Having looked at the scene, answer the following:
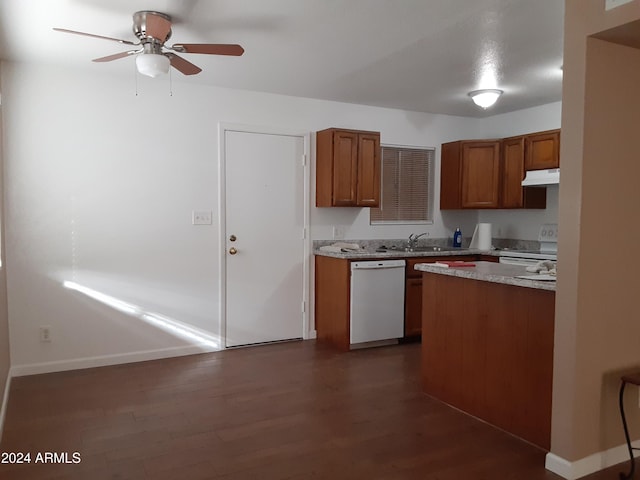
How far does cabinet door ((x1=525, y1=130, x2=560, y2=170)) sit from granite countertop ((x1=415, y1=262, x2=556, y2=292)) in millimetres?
1955

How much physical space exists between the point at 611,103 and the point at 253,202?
3143 mm

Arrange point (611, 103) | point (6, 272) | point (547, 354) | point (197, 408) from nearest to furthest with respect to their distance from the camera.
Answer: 1. point (611, 103)
2. point (547, 354)
3. point (197, 408)
4. point (6, 272)

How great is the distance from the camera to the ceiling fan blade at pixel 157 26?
279 centimetres

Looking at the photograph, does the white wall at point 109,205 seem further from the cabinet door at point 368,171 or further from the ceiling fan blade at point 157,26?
the ceiling fan blade at point 157,26

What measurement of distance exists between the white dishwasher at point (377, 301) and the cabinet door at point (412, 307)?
0.06 metres

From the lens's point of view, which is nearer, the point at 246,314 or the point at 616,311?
the point at 616,311

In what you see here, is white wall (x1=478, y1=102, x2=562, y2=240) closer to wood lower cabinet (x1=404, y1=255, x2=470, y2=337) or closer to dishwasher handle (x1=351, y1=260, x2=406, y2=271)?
wood lower cabinet (x1=404, y1=255, x2=470, y2=337)

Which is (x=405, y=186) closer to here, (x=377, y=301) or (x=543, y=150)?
(x=543, y=150)

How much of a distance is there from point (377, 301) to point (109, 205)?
257 cm

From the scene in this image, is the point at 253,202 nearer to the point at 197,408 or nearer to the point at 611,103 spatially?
the point at 197,408

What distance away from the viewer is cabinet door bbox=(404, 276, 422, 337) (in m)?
4.85

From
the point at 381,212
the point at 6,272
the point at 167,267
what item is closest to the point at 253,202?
the point at 167,267

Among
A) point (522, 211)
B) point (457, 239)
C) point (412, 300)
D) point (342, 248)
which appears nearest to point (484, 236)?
point (457, 239)

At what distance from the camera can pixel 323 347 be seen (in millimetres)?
4719
